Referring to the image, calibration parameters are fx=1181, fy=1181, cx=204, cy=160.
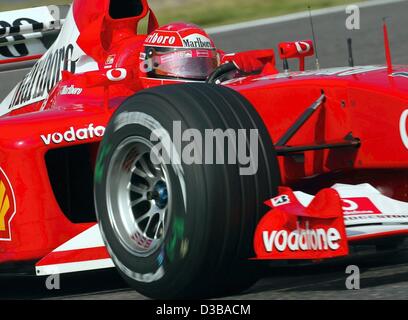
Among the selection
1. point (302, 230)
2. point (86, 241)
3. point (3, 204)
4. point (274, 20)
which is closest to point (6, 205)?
point (3, 204)

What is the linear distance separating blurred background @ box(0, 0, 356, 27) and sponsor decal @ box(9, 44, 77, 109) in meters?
6.80

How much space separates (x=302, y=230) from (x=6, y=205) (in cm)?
166

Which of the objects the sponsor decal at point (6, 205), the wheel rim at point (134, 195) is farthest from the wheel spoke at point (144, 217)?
the sponsor decal at point (6, 205)

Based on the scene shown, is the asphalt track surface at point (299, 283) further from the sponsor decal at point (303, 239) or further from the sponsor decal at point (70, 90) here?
the sponsor decal at point (70, 90)

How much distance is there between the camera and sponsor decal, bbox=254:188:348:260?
14.6 ft

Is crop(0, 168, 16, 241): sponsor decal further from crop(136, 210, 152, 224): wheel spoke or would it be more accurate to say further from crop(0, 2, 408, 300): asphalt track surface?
crop(136, 210, 152, 224): wheel spoke

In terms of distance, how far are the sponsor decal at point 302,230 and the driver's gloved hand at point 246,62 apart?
1653 mm

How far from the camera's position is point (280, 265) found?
19.3 feet

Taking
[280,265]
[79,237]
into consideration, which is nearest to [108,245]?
[79,237]

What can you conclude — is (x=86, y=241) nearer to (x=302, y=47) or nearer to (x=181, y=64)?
(x=181, y=64)

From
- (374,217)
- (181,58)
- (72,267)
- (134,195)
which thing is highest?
(181,58)

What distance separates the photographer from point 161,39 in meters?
6.21

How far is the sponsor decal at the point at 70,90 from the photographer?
624cm
